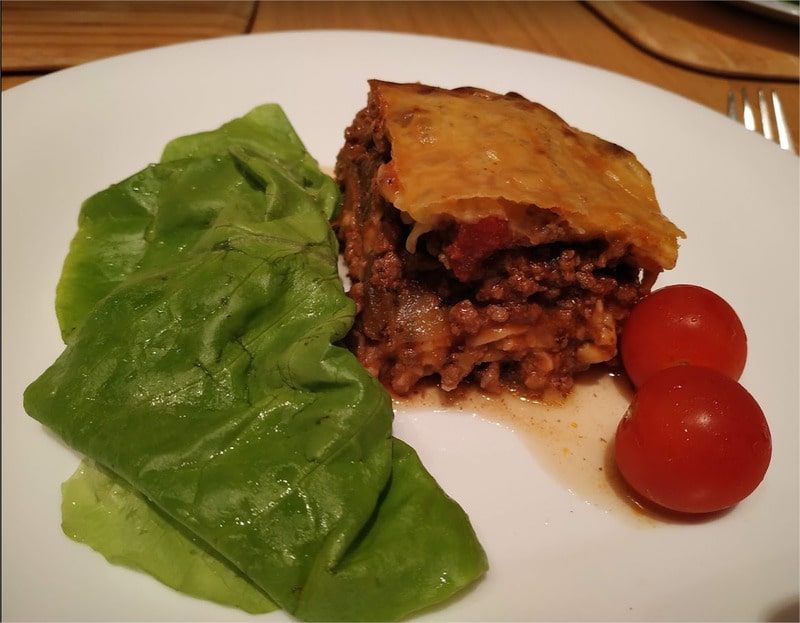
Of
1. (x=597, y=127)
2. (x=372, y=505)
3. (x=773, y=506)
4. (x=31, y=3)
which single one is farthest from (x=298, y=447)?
(x=31, y=3)

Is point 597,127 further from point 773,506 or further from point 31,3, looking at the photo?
point 31,3

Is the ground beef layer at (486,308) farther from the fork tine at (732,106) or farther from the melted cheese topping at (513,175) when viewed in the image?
the fork tine at (732,106)

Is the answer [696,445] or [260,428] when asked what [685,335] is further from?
[260,428]

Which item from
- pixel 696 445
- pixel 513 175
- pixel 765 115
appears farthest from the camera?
pixel 765 115

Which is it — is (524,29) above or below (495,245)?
below

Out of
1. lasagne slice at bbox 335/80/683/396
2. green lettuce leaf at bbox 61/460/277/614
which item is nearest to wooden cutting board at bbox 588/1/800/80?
lasagne slice at bbox 335/80/683/396

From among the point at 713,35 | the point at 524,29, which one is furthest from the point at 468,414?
the point at 713,35

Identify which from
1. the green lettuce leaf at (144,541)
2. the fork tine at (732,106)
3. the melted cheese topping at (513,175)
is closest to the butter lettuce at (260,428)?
the green lettuce leaf at (144,541)
